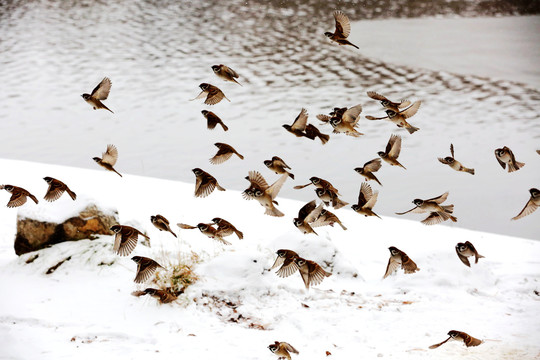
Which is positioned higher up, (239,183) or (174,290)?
(174,290)

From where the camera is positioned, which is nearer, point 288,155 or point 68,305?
point 68,305

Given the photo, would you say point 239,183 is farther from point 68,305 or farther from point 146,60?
point 146,60

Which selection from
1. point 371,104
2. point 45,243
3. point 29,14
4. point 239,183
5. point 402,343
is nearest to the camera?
point 402,343

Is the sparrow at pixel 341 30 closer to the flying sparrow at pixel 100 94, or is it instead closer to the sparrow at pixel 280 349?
the flying sparrow at pixel 100 94

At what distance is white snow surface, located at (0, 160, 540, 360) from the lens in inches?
148

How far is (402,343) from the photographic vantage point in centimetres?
389

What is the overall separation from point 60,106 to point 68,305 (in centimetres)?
666

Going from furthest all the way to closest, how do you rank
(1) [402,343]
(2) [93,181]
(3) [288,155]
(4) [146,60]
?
(4) [146,60] → (3) [288,155] → (2) [93,181] → (1) [402,343]

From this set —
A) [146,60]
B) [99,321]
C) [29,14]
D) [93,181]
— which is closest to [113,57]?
[146,60]

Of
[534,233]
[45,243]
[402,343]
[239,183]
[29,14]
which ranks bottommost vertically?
[29,14]

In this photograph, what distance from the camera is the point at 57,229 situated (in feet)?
15.3

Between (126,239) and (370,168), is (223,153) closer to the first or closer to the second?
(126,239)

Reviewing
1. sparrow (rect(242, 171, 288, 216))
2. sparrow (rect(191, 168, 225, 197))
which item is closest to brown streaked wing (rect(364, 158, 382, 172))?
sparrow (rect(242, 171, 288, 216))

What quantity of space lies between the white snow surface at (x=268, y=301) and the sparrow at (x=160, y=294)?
1.9 inches
